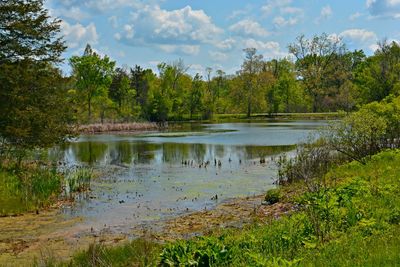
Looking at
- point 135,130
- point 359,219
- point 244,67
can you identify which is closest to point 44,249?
point 359,219

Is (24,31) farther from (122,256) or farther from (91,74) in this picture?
(91,74)

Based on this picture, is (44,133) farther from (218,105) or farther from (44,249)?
(218,105)

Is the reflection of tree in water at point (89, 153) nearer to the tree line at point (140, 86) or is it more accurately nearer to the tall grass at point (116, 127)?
the tree line at point (140, 86)

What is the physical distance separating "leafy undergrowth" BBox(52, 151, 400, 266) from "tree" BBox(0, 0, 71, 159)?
12.0 meters

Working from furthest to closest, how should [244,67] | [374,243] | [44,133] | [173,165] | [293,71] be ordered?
[293,71], [244,67], [173,165], [44,133], [374,243]

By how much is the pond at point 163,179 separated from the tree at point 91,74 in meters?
38.4

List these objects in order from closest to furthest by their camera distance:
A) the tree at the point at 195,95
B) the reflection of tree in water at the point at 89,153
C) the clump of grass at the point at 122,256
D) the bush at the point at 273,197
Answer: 1. the clump of grass at the point at 122,256
2. the bush at the point at 273,197
3. the reflection of tree in water at the point at 89,153
4. the tree at the point at 195,95

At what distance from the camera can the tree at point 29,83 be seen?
19.8 meters

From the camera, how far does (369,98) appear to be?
5550cm

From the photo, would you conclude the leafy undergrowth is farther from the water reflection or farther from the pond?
the water reflection

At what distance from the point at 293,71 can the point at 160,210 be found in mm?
103831

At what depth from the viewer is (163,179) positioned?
72.7ft

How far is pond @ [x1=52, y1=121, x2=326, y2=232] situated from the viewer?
15.6m

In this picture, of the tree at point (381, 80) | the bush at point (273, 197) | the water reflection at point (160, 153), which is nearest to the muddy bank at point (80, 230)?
the bush at point (273, 197)
